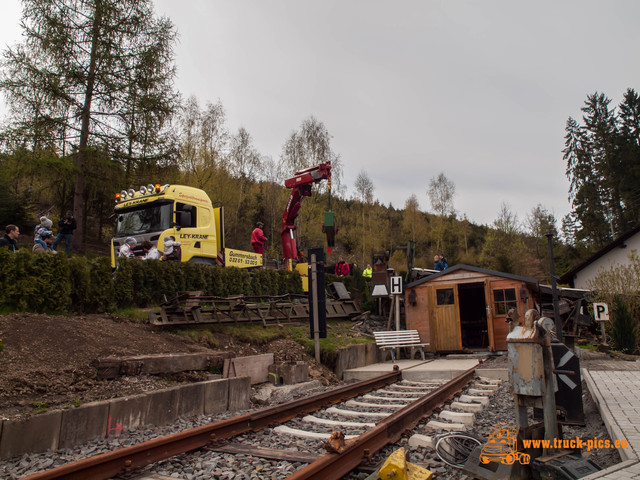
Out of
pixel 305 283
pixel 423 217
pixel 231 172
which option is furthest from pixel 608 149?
pixel 305 283

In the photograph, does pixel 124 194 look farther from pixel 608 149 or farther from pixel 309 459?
pixel 608 149

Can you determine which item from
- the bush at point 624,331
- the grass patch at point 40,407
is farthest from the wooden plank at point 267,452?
the bush at point 624,331

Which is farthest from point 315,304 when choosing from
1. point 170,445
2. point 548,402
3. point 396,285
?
point 548,402

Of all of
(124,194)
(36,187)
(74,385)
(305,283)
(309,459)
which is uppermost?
(36,187)

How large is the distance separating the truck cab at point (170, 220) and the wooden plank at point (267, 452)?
8.62 metres

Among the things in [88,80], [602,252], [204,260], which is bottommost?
[204,260]

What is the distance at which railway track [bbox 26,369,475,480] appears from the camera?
11.4 feet

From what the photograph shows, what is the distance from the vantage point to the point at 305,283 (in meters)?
16.2

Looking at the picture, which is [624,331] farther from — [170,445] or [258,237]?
[170,445]

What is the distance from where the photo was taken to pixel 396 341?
43.9 ft

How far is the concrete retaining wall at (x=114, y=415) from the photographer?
3.94m

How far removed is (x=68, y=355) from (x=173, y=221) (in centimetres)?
658

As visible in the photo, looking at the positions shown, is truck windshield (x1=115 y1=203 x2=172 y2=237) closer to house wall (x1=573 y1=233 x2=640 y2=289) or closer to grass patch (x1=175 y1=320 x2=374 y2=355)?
grass patch (x1=175 y1=320 x2=374 y2=355)

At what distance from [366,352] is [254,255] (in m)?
5.12
